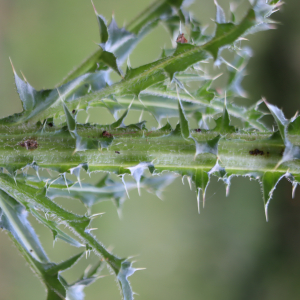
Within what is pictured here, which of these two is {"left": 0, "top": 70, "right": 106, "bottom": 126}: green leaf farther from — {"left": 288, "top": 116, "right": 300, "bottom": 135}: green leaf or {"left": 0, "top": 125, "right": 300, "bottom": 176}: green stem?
{"left": 288, "top": 116, "right": 300, "bottom": 135}: green leaf

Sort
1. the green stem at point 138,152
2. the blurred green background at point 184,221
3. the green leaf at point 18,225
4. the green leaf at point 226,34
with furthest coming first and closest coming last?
the blurred green background at point 184,221 → the green leaf at point 18,225 → the green stem at point 138,152 → the green leaf at point 226,34

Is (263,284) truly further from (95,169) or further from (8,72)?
(8,72)

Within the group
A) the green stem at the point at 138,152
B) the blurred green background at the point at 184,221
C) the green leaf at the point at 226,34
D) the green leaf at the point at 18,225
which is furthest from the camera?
the blurred green background at the point at 184,221

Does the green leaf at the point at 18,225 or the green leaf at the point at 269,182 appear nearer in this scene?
the green leaf at the point at 269,182

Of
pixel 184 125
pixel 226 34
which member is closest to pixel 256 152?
pixel 184 125

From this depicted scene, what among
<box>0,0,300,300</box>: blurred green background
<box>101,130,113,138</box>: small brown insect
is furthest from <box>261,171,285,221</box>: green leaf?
<box>0,0,300,300</box>: blurred green background

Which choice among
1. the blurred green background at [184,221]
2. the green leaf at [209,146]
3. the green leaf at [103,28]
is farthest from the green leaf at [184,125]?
the blurred green background at [184,221]

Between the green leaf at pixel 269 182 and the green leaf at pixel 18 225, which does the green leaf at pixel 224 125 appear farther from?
the green leaf at pixel 18 225

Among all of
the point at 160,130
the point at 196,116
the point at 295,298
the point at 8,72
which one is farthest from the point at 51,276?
the point at 295,298

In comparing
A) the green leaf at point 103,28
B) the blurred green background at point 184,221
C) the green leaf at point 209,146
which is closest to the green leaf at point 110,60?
the green leaf at point 103,28

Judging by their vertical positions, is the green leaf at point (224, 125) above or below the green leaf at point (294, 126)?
above
